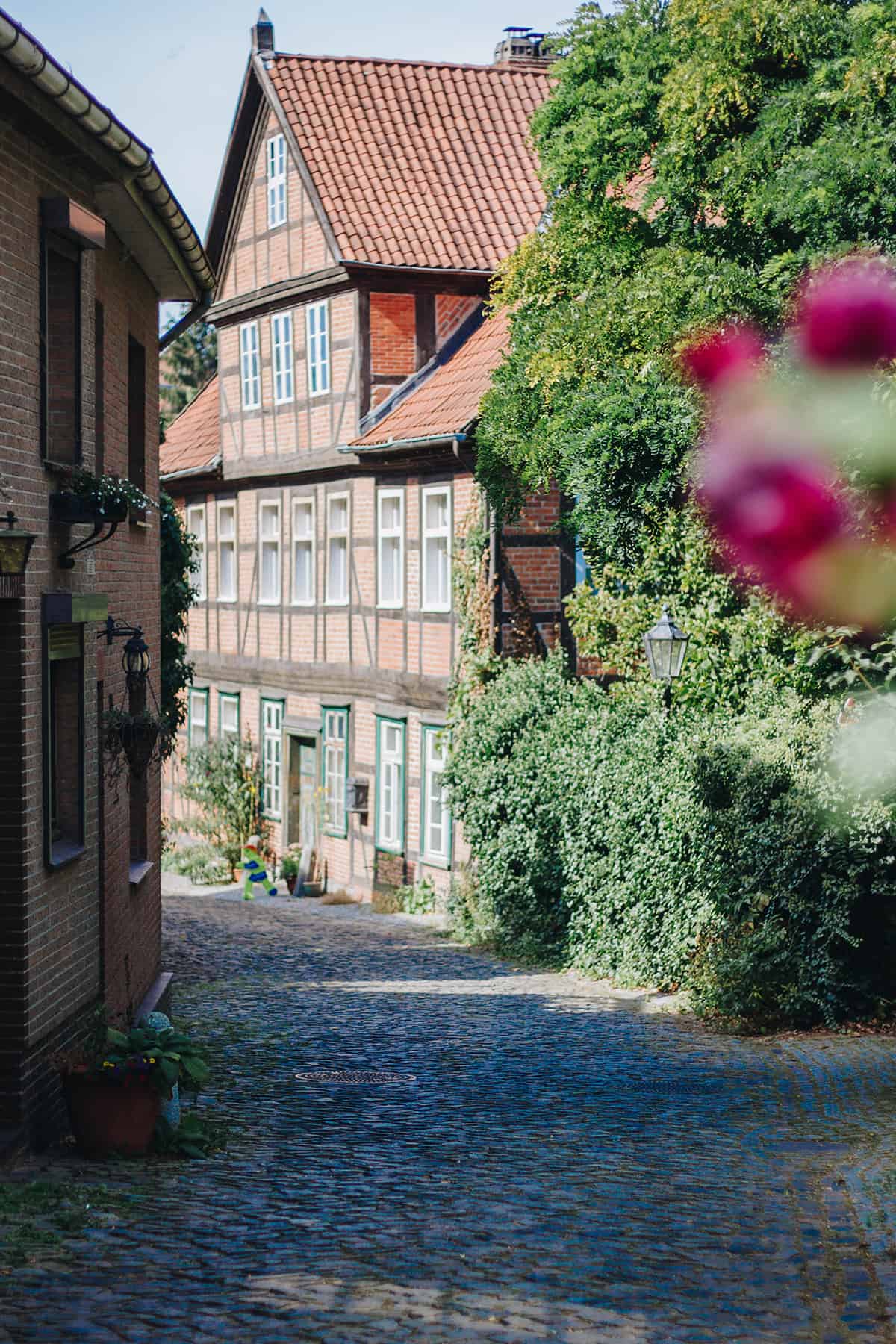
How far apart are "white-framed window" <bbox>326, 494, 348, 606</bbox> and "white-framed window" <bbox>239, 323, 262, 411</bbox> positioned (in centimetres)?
274

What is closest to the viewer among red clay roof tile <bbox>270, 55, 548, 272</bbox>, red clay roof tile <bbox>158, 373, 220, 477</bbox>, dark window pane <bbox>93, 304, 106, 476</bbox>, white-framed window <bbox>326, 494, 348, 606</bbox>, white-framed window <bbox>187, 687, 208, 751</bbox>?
dark window pane <bbox>93, 304, 106, 476</bbox>

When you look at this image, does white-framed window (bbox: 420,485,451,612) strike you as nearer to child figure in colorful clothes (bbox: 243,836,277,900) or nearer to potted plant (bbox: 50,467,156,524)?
child figure in colorful clothes (bbox: 243,836,277,900)

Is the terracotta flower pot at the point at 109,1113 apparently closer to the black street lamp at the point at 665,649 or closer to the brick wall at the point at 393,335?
the black street lamp at the point at 665,649

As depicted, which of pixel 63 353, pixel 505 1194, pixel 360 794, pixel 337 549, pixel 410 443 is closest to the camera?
pixel 505 1194

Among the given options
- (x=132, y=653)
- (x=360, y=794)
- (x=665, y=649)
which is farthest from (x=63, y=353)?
(x=360, y=794)

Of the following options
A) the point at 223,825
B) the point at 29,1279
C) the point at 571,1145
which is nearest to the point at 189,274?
the point at 571,1145

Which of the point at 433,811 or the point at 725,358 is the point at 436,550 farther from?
the point at 725,358

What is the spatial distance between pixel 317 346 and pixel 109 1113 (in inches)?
665

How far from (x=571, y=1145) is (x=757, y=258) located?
8.59 m

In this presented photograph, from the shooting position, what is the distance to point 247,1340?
4.91 m

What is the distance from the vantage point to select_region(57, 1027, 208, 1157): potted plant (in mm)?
7375

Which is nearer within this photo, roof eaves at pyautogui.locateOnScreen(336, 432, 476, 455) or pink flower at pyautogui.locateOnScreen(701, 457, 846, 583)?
pink flower at pyautogui.locateOnScreen(701, 457, 846, 583)

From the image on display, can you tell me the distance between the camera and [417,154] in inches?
926

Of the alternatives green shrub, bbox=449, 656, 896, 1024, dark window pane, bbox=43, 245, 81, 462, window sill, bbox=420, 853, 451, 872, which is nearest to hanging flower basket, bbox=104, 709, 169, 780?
dark window pane, bbox=43, 245, 81, 462
